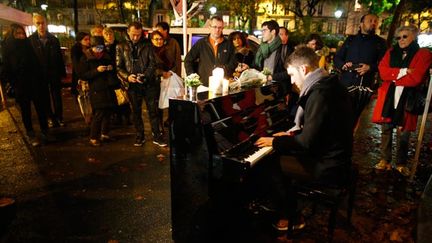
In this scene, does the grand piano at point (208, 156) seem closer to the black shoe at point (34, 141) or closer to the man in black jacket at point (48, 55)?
the black shoe at point (34, 141)

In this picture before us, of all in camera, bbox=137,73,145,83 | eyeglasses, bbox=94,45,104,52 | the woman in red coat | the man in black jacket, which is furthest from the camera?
the man in black jacket

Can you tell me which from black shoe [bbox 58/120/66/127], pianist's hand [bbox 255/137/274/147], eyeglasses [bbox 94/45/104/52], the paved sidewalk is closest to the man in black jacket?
black shoe [bbox 58/120/66/127]

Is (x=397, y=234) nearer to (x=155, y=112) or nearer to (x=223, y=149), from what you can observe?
(x=223, y=149)

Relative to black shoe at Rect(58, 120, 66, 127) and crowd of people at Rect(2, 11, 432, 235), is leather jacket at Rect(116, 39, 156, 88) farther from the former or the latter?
black shoe at Rect(58, 120, 66, 127)

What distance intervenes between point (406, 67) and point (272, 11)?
4982 cm

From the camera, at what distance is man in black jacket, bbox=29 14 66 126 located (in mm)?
6316

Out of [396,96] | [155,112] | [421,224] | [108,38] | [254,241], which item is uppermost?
[108,38]

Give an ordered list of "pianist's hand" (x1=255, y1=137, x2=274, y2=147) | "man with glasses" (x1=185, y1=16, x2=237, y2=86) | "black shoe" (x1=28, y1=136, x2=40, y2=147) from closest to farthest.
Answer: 1. "pianist's hand" (x1=255, y1=137, x2=274, y2=147)
2. "man with glasses" (x1=185, y1=16, x2=237, y2=86)
3. "black shoe" (x1=28, y1=136, x2=40, y2=147)

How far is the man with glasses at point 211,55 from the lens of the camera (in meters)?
5.05

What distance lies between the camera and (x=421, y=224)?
10.7ft

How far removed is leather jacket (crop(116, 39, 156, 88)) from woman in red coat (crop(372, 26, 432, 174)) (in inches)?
150

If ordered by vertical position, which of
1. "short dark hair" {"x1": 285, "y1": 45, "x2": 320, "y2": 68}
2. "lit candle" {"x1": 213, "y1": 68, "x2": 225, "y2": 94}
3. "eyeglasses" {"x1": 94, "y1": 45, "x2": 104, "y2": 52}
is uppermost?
"eyeglasses" {"x1": 94, "y1": 45, "x2": 104, "y2": 52}

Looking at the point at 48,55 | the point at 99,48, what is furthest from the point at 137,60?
the point at 48,55

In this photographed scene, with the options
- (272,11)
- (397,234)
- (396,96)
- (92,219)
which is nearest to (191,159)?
(92,219)
